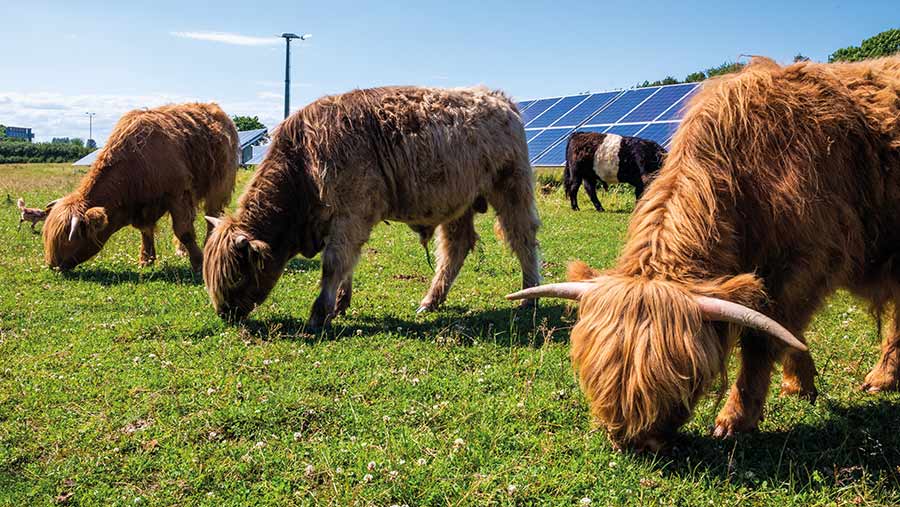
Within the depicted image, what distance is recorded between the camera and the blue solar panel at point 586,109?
27.6 metres

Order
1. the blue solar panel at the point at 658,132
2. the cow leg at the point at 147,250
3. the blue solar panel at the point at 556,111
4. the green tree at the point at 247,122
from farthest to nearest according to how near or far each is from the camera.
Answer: the green tree at the point at 247,122
the blue solar panel at the point at 556,111
the blue solar panel at the point at 658,132
the cow leg at the point at 147,250

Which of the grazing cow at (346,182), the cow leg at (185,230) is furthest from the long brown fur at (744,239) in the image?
the cow leg at (185,230)

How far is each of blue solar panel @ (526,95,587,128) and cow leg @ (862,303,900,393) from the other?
928 inches

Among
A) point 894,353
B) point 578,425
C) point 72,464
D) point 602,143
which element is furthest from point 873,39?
point 72,464

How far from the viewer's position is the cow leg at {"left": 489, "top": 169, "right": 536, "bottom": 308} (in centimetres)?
866

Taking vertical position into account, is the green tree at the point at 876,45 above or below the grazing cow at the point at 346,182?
above

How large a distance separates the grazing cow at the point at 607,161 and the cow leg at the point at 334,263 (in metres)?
13.0

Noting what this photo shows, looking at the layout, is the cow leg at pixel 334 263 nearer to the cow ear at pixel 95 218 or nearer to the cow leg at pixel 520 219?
the cow leg at pixel 520 219

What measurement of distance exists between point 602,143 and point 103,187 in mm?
13853

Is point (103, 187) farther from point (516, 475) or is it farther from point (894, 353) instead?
point (894, 353)

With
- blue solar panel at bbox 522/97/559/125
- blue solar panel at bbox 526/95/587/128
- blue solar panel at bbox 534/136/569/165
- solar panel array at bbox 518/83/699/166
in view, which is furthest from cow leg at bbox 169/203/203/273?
blue solar panel at bbox 522/97/559/125

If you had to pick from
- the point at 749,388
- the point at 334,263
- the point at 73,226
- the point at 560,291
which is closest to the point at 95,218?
the point at 73,226

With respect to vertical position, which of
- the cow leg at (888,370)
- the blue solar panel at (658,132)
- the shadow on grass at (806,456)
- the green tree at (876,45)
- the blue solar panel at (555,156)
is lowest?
the shadow on grass at (806,456)

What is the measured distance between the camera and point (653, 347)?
374 centimetres
